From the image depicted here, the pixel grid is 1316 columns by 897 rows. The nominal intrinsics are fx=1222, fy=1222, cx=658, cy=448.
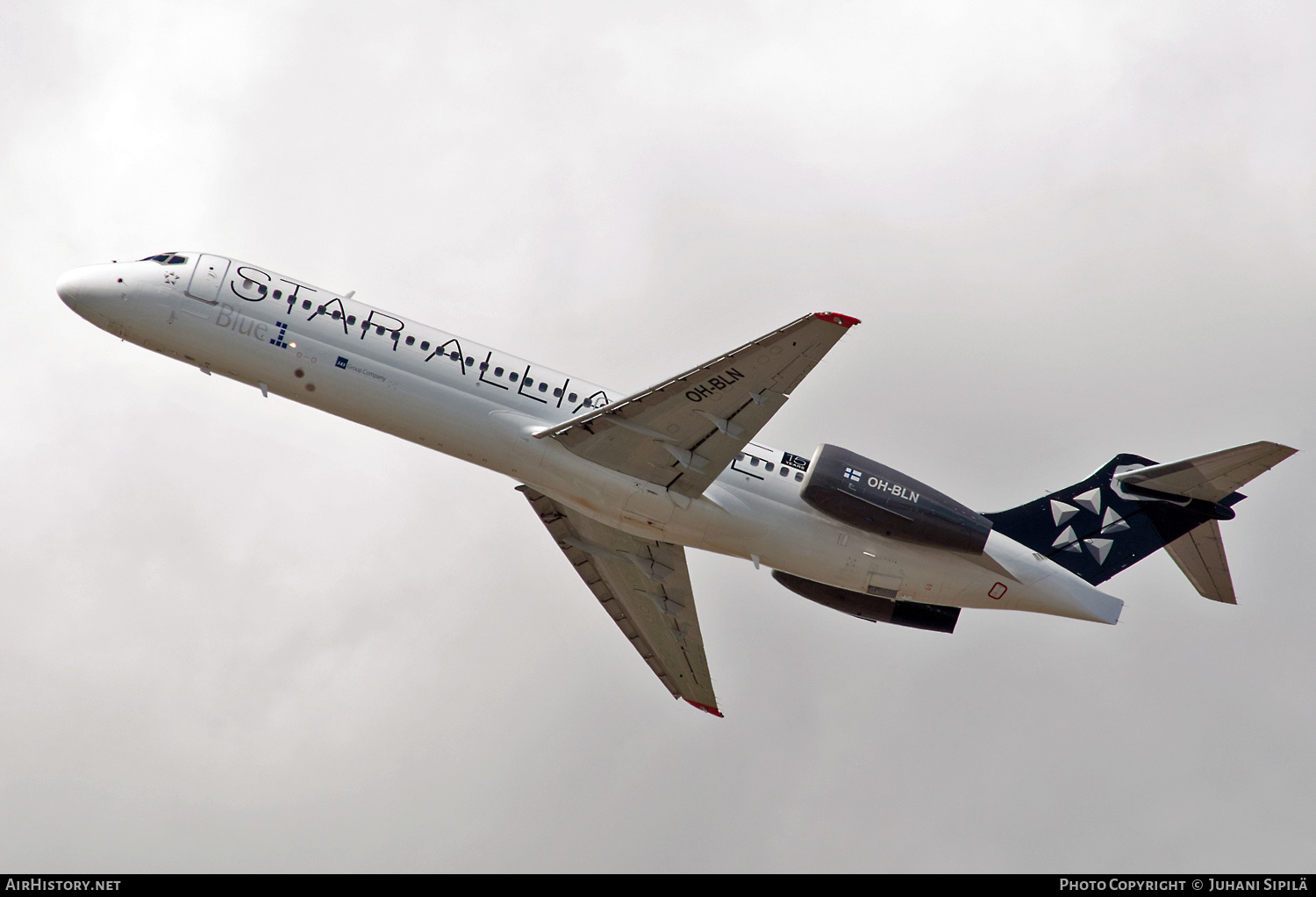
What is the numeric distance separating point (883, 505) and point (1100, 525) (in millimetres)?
7926

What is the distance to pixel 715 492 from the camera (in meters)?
31.4

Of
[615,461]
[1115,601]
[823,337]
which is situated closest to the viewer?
[823,337]

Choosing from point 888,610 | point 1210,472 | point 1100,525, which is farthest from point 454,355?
point 1210,472

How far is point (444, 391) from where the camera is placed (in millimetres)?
30766

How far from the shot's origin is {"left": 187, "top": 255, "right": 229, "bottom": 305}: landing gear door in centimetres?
3136

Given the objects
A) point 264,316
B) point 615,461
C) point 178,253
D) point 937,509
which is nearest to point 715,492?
point 615,461

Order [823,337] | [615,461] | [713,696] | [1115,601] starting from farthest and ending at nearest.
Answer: [713,696] < [1115,601] < [615,461] < [823,337]

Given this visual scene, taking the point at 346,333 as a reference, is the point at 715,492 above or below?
below

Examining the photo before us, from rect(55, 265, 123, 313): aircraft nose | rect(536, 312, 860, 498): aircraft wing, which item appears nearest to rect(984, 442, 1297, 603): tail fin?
rect(536, 312, 860, 498): aircraft wing

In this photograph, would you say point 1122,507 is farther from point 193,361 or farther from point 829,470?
point 193,361

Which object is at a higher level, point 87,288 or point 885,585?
point 87,288

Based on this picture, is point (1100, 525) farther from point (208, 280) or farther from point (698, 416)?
point (208, 280)

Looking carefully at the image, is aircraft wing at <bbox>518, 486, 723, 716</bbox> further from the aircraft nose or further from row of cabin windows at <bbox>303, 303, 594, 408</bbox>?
the aircraft nose

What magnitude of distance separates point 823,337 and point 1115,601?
12.7 meters
